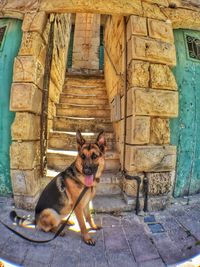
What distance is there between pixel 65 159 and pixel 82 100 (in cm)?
246

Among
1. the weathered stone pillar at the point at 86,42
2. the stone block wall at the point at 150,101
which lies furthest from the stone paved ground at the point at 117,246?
the weathered stone pillar at the point at 86,42

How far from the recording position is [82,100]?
583cm

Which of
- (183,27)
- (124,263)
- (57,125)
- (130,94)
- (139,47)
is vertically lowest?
(124,263)

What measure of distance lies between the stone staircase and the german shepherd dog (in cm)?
82

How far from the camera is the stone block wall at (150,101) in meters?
3.15

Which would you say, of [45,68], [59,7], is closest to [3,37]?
[45,68]

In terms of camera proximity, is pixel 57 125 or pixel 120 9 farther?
pixel 57 125

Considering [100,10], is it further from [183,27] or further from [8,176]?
[8,176]

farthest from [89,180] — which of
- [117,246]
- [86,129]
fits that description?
[86,129]

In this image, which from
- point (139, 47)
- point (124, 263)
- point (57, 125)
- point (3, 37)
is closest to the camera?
point (124, 263)

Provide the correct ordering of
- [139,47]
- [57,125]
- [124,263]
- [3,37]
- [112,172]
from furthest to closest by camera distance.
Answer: [57,125] → [112,172] → [3,37] → [139,47] → [124,263]

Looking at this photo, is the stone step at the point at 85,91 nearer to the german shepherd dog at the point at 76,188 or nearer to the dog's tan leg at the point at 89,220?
the german shepherd dog at the point at 76,188

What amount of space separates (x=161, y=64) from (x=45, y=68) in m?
2.14

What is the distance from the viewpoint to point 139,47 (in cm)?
319
